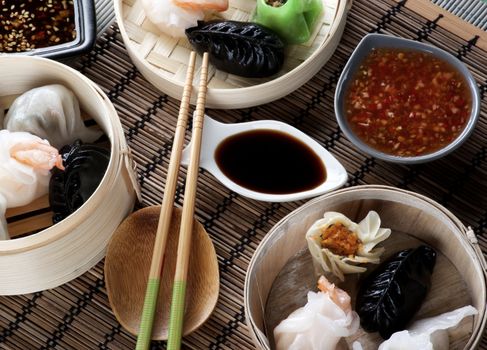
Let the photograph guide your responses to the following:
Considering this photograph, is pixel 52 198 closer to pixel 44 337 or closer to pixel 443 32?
pixel 44 337

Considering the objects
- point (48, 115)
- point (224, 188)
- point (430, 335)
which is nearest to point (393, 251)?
point (430, 335)

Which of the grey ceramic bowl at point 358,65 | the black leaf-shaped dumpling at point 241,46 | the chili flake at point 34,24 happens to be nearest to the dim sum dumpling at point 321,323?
the grey ceramic bowl at point 358,65

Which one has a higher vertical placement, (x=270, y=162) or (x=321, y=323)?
(x=270, y=162)

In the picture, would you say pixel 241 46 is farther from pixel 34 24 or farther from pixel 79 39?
pixel 34 24

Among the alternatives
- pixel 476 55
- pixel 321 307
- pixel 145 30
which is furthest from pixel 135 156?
pixel 476 55

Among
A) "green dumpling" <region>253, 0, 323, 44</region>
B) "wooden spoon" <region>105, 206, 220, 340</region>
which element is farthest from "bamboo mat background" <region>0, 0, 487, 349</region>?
"green dumpling" <region>253, 0, 323, 44</region>

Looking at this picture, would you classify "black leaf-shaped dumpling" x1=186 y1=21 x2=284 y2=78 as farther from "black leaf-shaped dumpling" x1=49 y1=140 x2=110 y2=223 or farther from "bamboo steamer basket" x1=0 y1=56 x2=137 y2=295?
"black leaf-shaped dumpling" x1=49 y1=140 x2=110 y2=223
